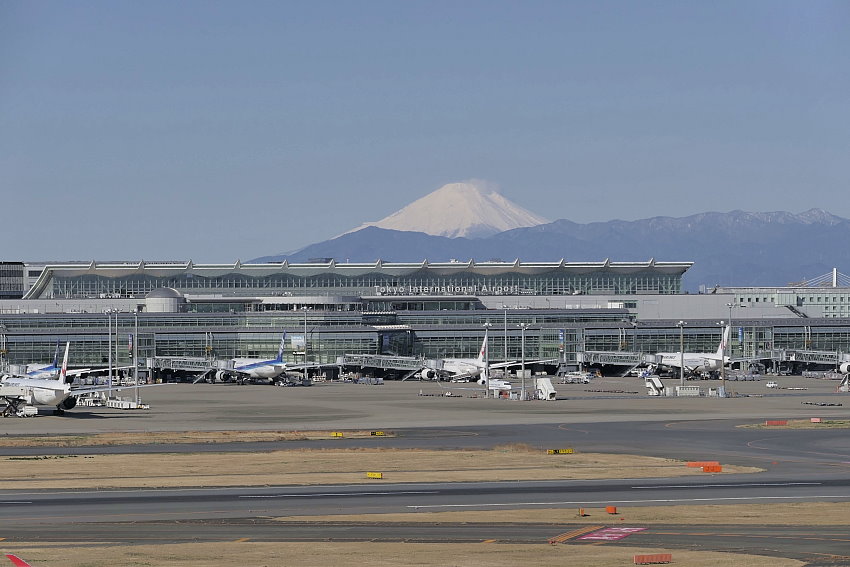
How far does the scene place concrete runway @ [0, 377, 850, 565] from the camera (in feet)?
145

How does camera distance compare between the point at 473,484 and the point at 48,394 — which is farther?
the point at 48,394

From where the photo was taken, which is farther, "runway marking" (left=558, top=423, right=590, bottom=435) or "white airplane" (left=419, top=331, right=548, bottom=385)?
"white airplane" (left=419, top=331, right=548, bottom=385)

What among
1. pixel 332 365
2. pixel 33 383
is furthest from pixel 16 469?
pixel 332 365

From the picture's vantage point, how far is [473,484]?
5909cm

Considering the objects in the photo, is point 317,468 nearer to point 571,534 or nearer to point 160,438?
point 160,438

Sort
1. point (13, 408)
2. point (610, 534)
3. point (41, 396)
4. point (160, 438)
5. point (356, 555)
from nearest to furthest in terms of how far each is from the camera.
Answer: point (356, 555) → point (610, 534) → point (160, 438) → point (41, 396) → point (13, 408)

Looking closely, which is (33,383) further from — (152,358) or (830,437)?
(152,358)

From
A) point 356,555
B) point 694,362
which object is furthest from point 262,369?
point 356,555

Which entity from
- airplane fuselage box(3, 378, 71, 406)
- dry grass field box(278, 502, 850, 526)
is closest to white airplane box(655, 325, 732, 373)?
airplane fuselage box(3, 378, 71, 406)

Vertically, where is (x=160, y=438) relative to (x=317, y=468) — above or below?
above

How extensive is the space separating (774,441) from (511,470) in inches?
950

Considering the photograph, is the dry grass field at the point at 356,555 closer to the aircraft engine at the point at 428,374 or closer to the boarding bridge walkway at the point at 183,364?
the aircraft engine at the point at 428,374

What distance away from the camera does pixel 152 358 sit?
198125 mm

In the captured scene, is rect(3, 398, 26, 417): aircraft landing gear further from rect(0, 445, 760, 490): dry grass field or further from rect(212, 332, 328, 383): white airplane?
rect(212, 332, 328, 383): white airplane
